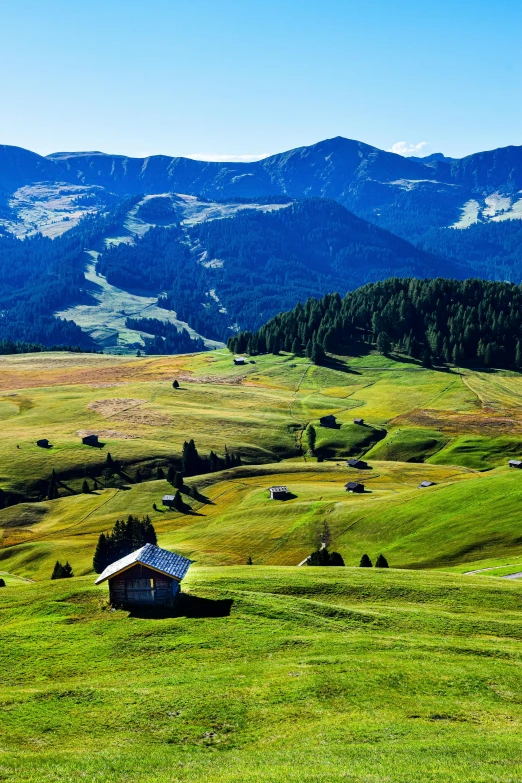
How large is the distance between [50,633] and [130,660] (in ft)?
24.9

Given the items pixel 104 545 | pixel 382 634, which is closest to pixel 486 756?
pixel 382 634

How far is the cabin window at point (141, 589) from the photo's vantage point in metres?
49.0

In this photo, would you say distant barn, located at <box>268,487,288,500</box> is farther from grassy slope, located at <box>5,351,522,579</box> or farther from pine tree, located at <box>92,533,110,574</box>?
pine tree, located at <box>92,533,110,574</box>

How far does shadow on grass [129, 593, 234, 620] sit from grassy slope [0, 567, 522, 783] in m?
0.25

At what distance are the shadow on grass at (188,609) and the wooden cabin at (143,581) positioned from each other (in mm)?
528

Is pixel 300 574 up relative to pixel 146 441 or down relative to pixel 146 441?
up

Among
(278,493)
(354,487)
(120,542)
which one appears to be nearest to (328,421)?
(354,487)

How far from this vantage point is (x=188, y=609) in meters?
48.7

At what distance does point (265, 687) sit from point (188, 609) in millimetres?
14749

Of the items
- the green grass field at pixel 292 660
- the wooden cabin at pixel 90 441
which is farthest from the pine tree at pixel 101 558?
the wooden cabin at pixel 90 441

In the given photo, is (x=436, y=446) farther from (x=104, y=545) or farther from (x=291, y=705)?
(x=291, y=705)

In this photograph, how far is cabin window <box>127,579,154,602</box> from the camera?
161 ft

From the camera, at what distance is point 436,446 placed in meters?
168

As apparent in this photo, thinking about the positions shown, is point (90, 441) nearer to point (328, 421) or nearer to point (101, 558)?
point (328, 421)
